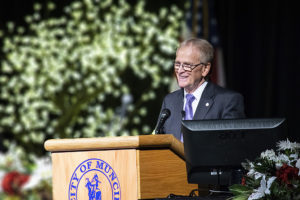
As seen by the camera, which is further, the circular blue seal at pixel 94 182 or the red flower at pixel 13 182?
the circular blue seal at pixel 94 182

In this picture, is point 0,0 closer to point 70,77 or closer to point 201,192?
point 70,77

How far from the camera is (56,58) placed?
732 cm

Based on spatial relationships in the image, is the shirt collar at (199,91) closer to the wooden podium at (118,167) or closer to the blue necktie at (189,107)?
the blue necktie at (189,107)

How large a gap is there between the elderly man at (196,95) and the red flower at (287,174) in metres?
0.82

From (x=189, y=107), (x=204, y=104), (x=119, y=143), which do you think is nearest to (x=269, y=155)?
(x=119, y=143)

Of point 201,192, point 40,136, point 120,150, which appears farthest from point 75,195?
point 40,136

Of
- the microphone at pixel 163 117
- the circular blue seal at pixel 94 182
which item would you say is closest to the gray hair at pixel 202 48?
the microphone at pixel 163 117

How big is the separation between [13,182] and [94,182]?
1.01 meters

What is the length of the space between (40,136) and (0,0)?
1613 millimetres

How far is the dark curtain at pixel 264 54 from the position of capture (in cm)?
527

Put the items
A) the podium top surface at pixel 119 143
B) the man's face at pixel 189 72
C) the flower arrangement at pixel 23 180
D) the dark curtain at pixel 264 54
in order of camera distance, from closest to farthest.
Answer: the flower arrangement at pixel 23 180
the podium top surface at pixel 119 143
the man's face at pixel 189 72
the dark curtain at pixel 264 54

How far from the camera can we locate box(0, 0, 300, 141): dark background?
5277mm

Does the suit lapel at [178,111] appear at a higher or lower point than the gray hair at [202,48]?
lower

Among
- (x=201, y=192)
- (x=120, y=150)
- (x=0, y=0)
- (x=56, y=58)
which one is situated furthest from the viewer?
(x=56, y=58)
